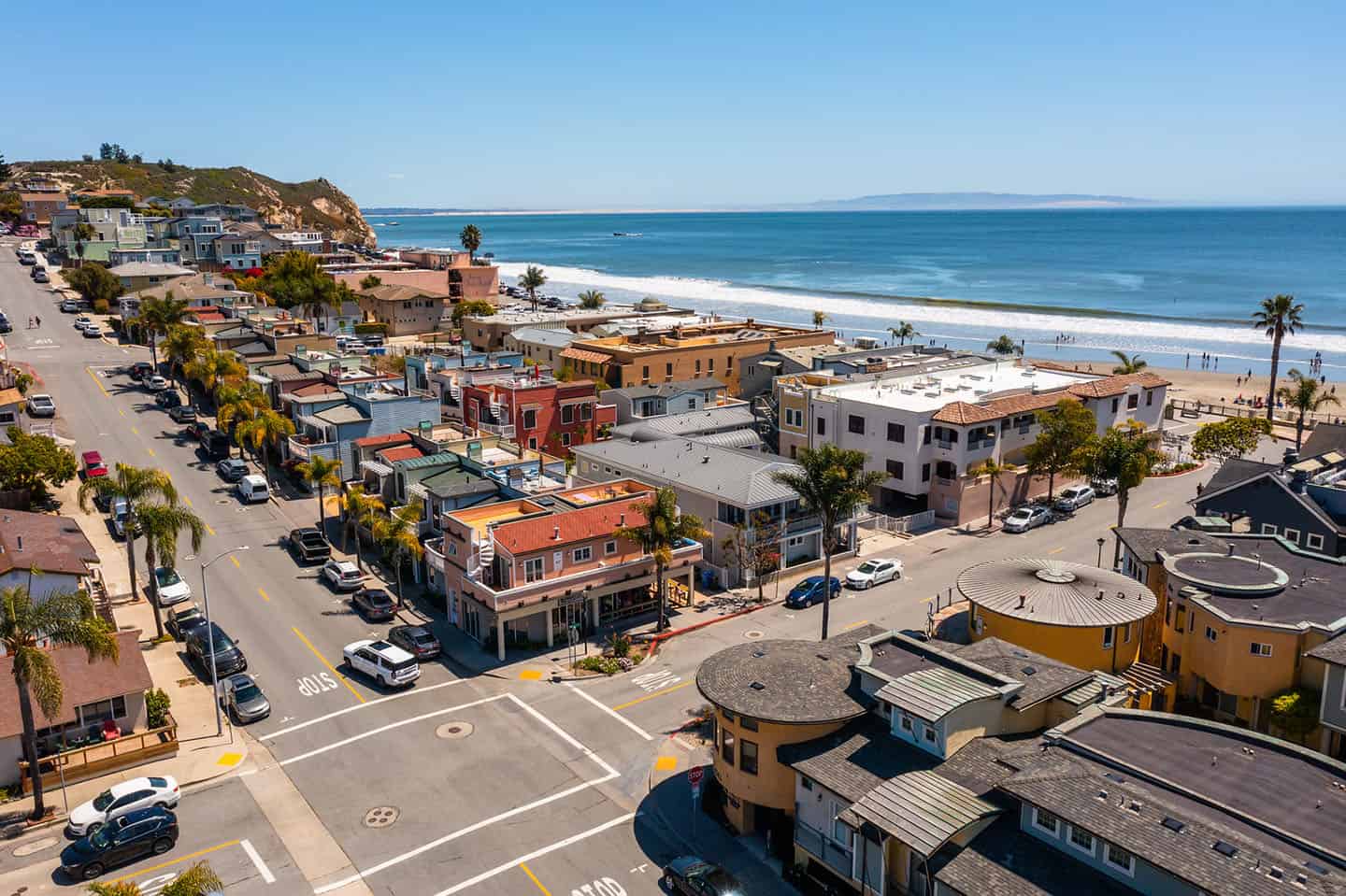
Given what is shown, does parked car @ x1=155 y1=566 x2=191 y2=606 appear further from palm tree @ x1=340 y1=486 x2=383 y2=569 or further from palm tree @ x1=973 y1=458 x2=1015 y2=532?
palm tree @ x1=973 y1=458 x2=1015 y2=532

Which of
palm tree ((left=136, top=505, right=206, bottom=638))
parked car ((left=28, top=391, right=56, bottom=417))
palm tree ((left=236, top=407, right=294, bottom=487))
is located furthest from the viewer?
parked car ((left=28, top=391, right=56, bottom=417))

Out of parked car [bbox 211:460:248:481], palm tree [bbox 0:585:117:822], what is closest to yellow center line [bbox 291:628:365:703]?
palm tree [bbox 0:585:117:822]

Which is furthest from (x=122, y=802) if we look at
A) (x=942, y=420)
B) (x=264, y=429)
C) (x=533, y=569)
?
(x=942, y=420)

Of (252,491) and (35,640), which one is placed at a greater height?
(35,640)

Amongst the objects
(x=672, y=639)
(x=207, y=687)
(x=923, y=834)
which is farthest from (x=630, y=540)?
(x=923, y=834)

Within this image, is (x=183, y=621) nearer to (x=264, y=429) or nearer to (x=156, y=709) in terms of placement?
(x=156, y=709)

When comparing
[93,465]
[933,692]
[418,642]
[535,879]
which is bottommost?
[535,879]
